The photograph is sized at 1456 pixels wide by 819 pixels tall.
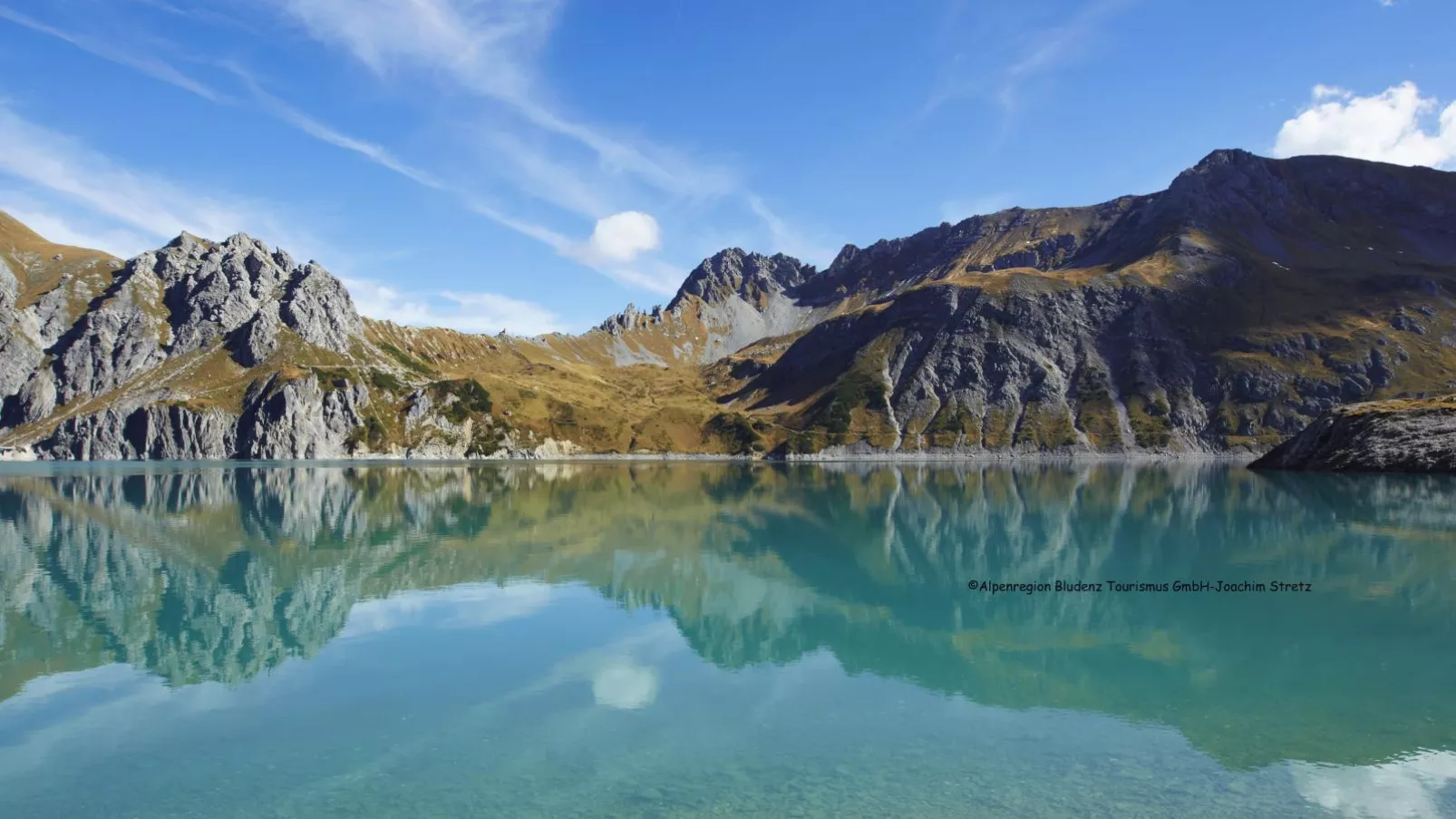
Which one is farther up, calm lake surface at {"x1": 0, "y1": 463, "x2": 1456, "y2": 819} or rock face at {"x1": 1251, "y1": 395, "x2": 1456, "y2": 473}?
rock face at {"x1": 1251, "y1": 395, "x2": 1456, "y2": 473}

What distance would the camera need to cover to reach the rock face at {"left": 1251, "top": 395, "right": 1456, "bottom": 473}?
422 ft

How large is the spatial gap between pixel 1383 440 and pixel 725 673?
155139mm

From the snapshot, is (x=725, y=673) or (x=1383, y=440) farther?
(x=1383, y=440)

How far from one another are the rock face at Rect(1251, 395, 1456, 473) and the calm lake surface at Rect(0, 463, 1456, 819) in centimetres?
7742

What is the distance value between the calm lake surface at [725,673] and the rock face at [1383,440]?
3048 inches

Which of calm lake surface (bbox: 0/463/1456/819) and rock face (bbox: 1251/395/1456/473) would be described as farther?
rock face (bbox: 1251/395/1456/473)

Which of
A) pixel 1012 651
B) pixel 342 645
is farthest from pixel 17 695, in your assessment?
pixel 1012 651

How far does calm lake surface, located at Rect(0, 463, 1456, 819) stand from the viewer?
2055cm

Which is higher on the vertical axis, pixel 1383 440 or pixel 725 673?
pixel 1383 440

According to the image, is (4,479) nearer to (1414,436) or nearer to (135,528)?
(135,528)

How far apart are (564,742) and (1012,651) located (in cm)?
2034

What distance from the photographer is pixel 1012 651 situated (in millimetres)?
34188

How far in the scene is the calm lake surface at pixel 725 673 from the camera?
→ 2055 centimetres

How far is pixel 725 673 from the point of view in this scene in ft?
105
